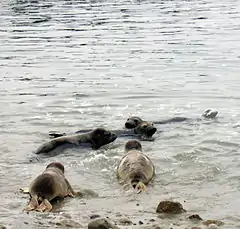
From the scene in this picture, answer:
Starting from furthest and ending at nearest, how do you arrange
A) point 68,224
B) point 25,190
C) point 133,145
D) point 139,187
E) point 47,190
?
1. point 133,145
2. point 139,187
3. point 25,190
4. point 47,190
5. point 68,224

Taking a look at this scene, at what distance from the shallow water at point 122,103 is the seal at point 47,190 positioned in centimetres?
23

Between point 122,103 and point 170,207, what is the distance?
325 inches

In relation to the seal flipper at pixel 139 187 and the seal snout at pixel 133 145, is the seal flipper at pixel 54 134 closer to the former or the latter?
the seal snout at pixel 133 145

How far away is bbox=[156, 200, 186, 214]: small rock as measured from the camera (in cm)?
831

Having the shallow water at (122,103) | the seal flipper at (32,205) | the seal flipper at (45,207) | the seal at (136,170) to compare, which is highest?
the seal flipper at (32,205)

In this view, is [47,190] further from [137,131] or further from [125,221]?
[137,131]

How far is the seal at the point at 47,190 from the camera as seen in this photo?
8.50 m

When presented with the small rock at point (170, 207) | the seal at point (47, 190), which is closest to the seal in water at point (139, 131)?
the seal at point (47, 190)

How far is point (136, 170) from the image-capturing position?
9875 mm

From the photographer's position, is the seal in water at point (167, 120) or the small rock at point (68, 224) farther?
the seal in water at point (167, 120)

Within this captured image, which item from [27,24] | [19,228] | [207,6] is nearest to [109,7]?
[207,6]

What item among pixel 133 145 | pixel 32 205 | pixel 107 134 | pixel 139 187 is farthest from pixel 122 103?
pixel 32 205

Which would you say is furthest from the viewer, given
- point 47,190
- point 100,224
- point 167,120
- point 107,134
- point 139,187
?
point 167,120

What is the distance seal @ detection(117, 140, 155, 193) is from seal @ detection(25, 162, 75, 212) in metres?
0.97
